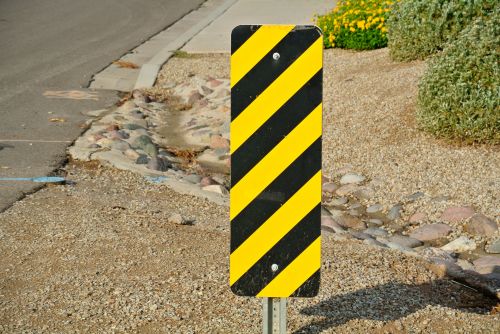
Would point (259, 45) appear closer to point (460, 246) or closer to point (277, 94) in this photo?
point (277, 94)

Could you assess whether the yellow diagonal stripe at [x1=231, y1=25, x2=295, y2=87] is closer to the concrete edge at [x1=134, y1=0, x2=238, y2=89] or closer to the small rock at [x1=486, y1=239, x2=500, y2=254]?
the small rock at [x1=486, y1=239, x2=500, y2=254]

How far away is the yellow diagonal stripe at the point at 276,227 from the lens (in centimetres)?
435

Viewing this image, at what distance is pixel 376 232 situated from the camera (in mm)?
7555

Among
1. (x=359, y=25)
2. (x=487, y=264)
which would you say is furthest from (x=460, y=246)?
(x=359, y=25)

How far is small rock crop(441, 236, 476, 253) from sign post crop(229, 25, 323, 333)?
3.01 metres

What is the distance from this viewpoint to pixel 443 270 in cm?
617

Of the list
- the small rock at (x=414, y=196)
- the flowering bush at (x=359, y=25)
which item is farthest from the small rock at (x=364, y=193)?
the flowering bush at (x=359, y=25)

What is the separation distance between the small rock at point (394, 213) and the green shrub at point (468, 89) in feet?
4.07

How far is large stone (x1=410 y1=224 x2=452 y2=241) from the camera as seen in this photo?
24.5 ft

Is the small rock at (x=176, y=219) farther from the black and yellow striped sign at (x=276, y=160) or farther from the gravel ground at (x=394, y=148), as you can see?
the black and yellow striped sign at (x=276, y=160)

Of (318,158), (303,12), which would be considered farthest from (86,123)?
(303,12)

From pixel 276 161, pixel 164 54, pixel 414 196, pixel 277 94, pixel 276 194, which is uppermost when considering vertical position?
pixel 277 94

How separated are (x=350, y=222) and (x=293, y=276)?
3456mm

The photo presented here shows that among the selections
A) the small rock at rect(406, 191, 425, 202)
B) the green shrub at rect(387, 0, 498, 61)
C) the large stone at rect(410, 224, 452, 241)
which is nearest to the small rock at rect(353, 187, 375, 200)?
the small rock at rect(406, 191, 425, 202)
